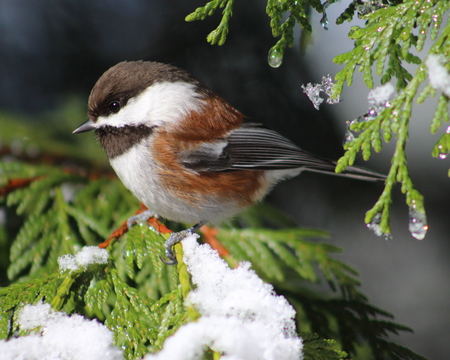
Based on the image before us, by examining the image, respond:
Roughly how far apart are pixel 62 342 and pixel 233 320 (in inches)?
12.9

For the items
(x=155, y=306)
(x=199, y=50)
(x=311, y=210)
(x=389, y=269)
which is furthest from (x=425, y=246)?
(x=155, y=306)

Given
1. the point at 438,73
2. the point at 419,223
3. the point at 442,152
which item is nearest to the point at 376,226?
the point at 419,223

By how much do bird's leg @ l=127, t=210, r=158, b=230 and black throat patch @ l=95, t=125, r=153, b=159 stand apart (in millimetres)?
236

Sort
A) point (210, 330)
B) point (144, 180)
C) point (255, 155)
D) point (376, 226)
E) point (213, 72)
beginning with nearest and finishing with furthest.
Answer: point (210, 330), point (376, 226), point (144, 180), point (255, 155), point (213, 72)

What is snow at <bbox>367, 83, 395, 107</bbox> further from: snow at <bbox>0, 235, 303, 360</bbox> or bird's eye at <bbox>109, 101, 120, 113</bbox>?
bird's eye at <bbox>109, 101, 120, 113</bbox>

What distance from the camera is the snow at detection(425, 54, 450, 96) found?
723mm

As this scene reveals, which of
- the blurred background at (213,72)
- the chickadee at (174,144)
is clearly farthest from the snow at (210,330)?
the blurred background at (213,72)

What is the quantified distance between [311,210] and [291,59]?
0.87m

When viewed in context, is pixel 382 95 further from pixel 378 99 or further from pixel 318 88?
pixel 318 88

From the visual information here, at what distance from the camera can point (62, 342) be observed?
743mm

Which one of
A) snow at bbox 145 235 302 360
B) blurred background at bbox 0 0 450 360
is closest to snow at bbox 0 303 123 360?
snow at bbox 145 235 302 360

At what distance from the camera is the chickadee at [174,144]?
1.41 m

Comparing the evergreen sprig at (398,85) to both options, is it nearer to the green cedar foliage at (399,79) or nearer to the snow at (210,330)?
the green cedar foliage at (399,79)

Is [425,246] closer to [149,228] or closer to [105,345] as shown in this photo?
[149,228]
